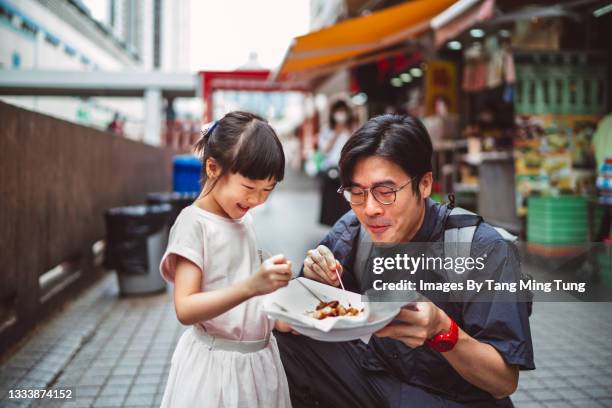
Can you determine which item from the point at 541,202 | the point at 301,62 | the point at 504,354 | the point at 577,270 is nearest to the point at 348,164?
the point at 504,354

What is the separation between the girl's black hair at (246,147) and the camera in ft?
5.81

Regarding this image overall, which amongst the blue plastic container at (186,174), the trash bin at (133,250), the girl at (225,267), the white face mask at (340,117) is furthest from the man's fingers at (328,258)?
the blue plastic container at (186,174)

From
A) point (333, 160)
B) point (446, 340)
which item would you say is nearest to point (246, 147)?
point (446, 340)

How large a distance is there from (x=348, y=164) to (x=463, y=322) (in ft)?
2.46

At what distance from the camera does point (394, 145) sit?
1952mm

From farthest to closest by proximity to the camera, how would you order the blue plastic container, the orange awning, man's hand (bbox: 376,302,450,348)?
1. the blue plastic container
2. the orange awning
3. man's hand (bbox: 376,302,450,348)

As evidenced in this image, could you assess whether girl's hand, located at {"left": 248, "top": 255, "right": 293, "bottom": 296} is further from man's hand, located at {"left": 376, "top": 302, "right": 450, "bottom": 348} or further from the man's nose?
the man's nose

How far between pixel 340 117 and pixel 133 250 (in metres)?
3.83

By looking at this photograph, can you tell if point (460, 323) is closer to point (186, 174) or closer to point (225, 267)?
point (225, 267)

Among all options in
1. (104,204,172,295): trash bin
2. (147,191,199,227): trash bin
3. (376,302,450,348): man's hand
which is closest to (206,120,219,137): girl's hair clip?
(376,302,450,348): man's hand

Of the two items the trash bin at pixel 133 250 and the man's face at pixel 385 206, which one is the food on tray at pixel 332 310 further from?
the trash bin at pixel 133 250

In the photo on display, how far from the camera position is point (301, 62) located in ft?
28.1

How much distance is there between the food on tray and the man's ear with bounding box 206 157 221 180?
2.02 ft

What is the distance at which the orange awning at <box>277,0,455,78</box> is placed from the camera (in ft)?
23.0
